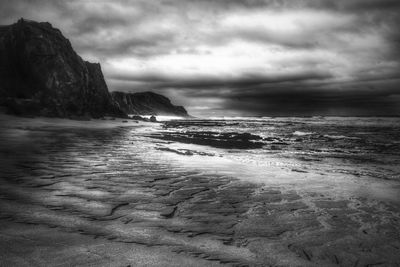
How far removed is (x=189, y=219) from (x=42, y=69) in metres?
45.5

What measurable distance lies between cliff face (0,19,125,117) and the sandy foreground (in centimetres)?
3439

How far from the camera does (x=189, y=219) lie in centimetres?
383

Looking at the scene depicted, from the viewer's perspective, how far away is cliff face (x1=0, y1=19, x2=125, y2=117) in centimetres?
3944

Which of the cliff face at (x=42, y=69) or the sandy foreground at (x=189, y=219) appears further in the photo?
the cliff face at (x=42, y=69)

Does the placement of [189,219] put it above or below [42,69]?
below

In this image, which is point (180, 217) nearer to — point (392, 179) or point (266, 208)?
point (266, 208)

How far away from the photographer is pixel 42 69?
1647 inches

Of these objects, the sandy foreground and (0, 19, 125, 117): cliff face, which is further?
(0, 19, 125, 117): cliff face

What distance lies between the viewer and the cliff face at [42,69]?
39.4 m

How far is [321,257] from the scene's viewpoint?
281 centimetres

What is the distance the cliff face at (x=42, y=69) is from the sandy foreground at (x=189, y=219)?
3439 centimetres

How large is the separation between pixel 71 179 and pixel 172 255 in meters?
3.90

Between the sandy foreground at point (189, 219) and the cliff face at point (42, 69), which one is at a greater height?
the cliff face at point (42, 69)

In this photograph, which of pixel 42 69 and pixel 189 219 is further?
pixel 42 69
